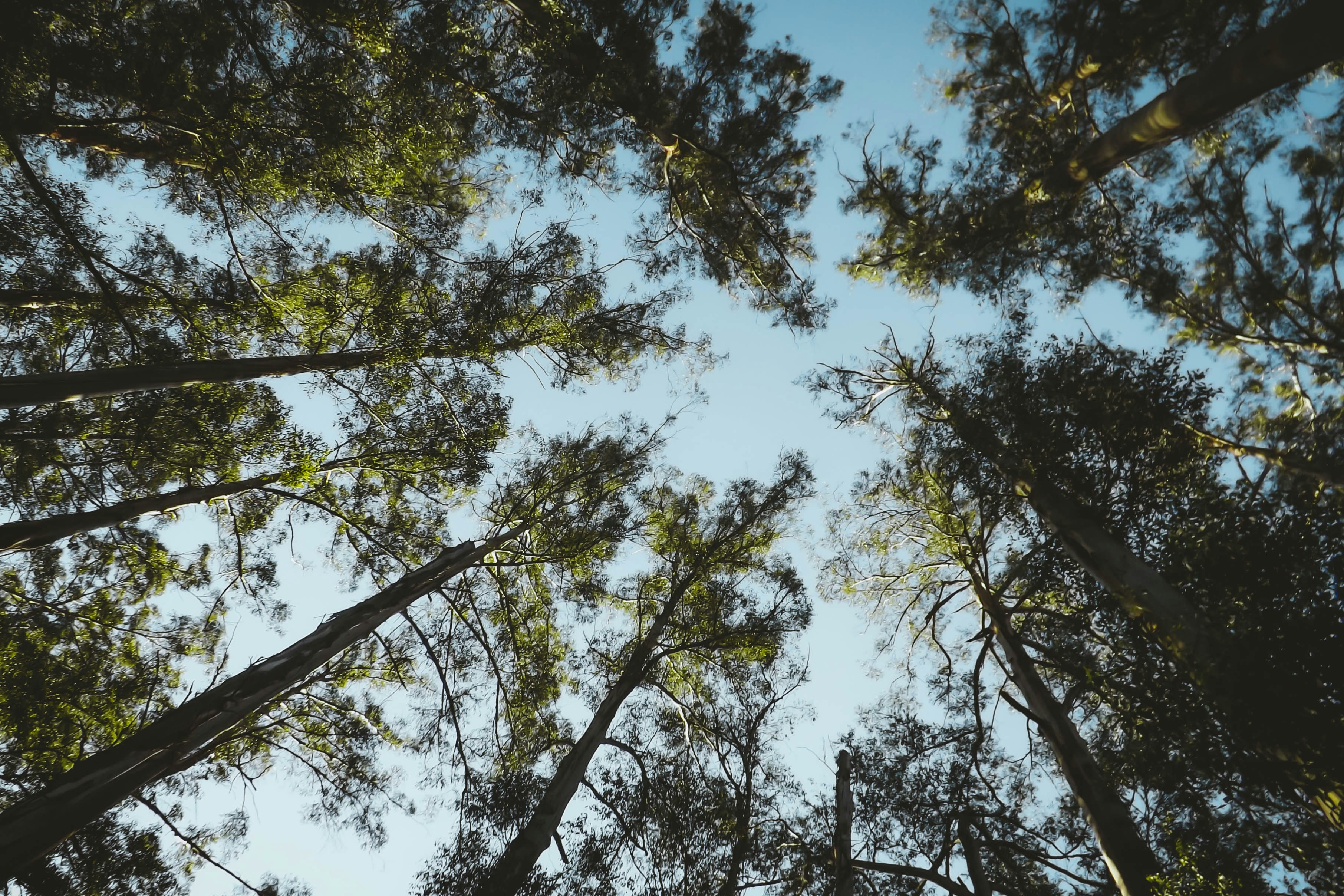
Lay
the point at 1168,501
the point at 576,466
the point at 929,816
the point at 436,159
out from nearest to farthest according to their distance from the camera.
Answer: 1. the point at 1168,501
2. the point at 929,816
3. the point at 436,159
4. the point at 576,466

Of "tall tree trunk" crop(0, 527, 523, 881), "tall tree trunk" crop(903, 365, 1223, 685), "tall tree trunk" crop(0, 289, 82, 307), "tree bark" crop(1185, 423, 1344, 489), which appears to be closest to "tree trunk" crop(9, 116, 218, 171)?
"tall tree trunk" crop(0, 289, 82, 307)

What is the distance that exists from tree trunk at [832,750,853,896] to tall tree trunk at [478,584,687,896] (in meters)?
3.05

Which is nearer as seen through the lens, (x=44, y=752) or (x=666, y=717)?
(x=44, y=752)

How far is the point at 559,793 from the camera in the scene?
5.73 metres

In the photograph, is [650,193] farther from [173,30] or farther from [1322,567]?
[1322,567]

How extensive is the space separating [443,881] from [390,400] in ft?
19.6

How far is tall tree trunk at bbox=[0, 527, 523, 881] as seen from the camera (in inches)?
113

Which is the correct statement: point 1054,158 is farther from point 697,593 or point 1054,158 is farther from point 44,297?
point 44,297

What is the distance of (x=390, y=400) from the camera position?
7.38 metres

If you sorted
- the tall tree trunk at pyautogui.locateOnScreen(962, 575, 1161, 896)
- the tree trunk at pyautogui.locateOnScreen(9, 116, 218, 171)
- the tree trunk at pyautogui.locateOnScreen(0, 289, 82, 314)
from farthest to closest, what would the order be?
the tree trunk at pyautogui.locateOnScreen(0, 289, 82, 314) < the tree trunk at pyautogui.locateOnScreen(9, 116, 218, 171) < the tall tree trunk at pyautogui.locateOnScreen(962, 575, 1161, 896)

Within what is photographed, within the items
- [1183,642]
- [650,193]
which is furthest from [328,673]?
[1183,642]

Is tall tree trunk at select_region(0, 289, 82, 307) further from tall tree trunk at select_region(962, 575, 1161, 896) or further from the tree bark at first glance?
the tree bark

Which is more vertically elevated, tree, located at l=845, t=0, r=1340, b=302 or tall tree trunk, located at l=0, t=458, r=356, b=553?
tree, located at l=845, t=0, r=1340, b=302

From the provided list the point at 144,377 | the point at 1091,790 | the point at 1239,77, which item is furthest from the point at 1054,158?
the point at 144,377
